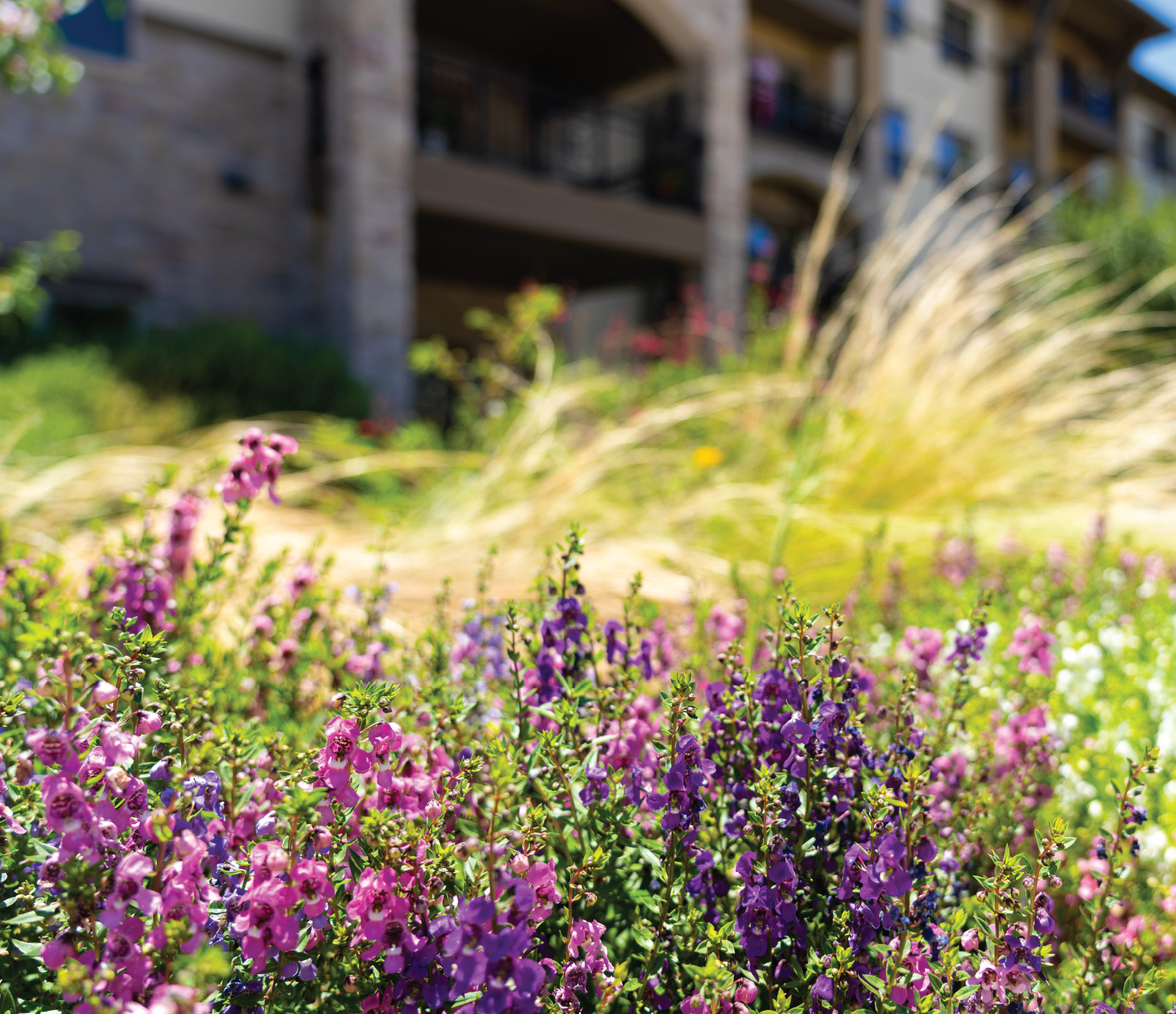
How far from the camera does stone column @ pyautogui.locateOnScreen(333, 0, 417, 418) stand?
8961mm

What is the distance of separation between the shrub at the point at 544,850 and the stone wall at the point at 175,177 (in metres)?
8.93

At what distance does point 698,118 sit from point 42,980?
13126 millimetres

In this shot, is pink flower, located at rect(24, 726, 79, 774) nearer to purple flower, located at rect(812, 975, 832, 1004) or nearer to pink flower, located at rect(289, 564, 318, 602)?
purple flower, located at rect(812, 975, 832, 1004)

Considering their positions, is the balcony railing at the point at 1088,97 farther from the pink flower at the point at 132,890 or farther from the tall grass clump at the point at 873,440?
the pink flower at the point at 132,890

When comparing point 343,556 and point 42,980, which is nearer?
point 42,980

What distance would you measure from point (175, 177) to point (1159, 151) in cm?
2891

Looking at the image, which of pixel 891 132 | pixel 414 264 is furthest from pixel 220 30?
pixel 891 132

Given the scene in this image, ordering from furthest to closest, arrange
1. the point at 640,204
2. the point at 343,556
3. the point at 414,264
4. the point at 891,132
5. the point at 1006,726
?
the point at 891,132
the point at 414,264
the point at 640,204
the point at 343,556
the point at 1006,726

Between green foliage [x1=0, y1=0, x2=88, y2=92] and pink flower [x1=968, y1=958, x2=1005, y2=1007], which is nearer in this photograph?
pink flower [x1=968, y1=958, x2=1005, y2=1007]

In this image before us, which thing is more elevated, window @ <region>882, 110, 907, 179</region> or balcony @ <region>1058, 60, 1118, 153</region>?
balcony @ <region>1058, 60, 1118, 153</region>

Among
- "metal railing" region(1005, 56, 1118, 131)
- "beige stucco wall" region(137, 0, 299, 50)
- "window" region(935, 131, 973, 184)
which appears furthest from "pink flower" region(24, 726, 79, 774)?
"metal railing" region(1005, 56, 1118, 131)

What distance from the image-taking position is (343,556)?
3.15 m

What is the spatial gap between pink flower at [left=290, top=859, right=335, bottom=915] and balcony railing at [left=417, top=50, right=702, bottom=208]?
10.7m

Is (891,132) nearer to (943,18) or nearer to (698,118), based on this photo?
(943,18)
